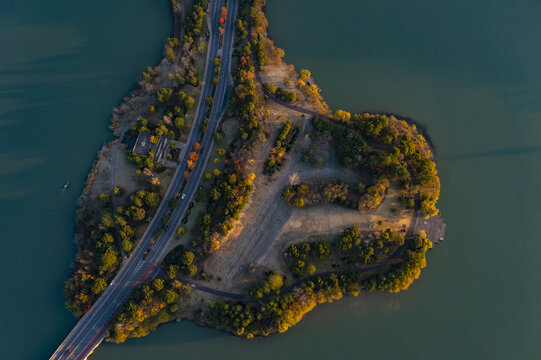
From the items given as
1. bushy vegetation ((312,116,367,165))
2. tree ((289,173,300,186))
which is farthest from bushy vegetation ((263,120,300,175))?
bushy vegetation ((312,116,367,165))

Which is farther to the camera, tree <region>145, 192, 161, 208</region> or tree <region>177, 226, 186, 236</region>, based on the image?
tree <region>145, 192, 161, 208</region>

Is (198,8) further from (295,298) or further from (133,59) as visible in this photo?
(295,298)

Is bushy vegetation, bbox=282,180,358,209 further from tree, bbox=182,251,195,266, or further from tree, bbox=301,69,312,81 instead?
tree, bbox=301,69,312,81

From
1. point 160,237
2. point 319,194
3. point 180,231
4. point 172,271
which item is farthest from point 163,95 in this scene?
point 319,194

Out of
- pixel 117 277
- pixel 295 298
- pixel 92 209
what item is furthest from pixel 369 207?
pixel 92 209

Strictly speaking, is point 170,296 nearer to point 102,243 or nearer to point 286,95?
point 102,243
